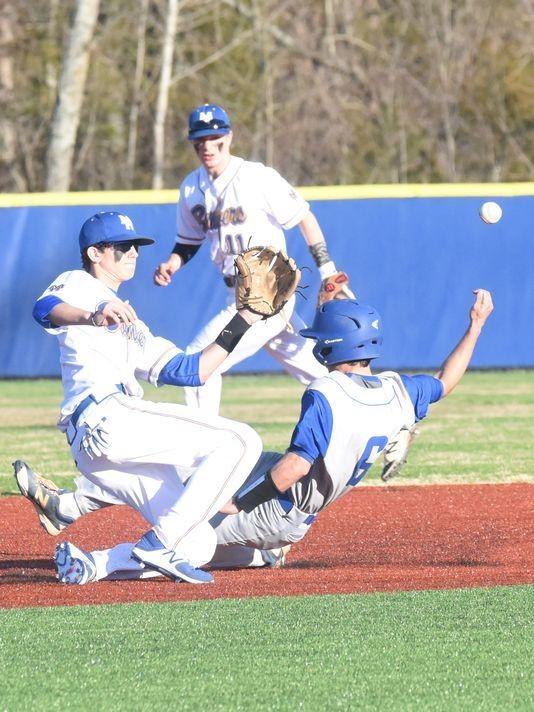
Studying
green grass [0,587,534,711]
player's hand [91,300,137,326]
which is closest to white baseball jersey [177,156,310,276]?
player's hand [91,300,137,326]

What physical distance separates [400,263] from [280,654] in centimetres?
1159

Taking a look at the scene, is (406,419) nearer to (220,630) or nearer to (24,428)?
(220,630)

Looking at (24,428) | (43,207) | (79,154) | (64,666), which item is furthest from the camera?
(79,154)

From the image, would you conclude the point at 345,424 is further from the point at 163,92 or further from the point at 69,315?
the point at 163,92

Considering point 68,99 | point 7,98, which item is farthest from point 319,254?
point 7,98

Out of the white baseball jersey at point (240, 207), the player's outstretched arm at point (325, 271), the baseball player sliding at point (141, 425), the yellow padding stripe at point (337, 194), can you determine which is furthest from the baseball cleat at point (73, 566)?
the yellow padding stripe at point (337, 194)

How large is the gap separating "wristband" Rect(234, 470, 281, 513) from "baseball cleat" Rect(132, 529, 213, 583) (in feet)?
0.98

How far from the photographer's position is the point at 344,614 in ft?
13.7

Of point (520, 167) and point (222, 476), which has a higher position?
point (222, 476)

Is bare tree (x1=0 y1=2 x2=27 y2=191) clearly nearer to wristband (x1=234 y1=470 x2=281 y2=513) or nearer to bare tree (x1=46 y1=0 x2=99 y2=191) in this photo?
bare tree (x1=46 y1=0 x2=99 y2=191)

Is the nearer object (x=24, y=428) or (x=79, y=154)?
(x=24, y=428)

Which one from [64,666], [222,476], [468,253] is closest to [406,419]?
[222,476]

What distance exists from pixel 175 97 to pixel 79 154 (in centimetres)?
223

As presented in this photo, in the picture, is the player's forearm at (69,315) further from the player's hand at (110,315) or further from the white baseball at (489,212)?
the white baseball at (489,212)
